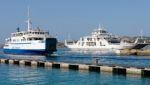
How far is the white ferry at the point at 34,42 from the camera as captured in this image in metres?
88.8

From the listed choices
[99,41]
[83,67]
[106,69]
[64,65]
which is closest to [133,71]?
[106,69]

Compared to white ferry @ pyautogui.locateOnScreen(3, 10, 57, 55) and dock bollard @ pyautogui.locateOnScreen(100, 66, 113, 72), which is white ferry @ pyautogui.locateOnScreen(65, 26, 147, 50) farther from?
dock bollard @ pyautogui.locateOnScreen(100, 66, 113, 72)

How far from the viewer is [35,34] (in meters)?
92.3

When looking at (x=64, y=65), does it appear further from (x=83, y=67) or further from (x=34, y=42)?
(x=34, y=42)

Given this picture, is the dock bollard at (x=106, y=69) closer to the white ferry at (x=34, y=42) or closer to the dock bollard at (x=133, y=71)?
the dock bollard at (x=133, y=71)

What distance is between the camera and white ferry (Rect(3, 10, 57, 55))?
88812 mm

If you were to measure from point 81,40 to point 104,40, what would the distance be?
54.0 feet

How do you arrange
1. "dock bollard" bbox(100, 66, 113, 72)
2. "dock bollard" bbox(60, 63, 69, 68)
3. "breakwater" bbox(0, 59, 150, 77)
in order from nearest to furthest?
"breakwater" bbox(0, 59, 150, 77) < "dock bollard" bbox(100, 66, 113, 72) < "dock bollard" bbox(60, 63, 69, 68)

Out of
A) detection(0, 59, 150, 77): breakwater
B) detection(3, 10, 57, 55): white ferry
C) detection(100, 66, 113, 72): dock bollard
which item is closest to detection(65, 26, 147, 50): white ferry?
detection(3, 10, 57, 55): white ferry

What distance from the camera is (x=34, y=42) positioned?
9062cm

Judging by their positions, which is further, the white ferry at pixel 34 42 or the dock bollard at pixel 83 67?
the white ferry at pixel 34 42

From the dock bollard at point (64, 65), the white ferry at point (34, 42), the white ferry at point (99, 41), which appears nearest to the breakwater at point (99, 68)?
the dock bollard at point (64, 65)

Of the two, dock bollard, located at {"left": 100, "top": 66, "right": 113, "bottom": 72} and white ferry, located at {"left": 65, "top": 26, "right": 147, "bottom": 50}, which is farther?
white ferry, located at {"left": 65, "top": 26, "right": 147, "bottom": 50}

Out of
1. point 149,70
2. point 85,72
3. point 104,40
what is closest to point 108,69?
point 85,72
